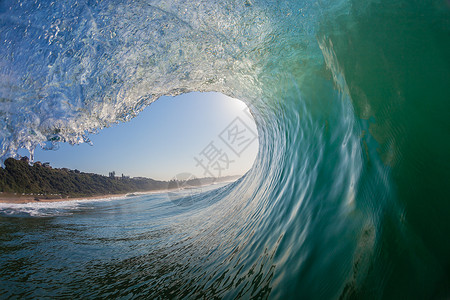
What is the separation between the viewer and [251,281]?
6.38ft

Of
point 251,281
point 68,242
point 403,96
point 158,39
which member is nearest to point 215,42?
point 158,39

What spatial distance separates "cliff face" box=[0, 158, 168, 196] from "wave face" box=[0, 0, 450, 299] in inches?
1890

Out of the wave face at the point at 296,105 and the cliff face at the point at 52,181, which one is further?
the cliff face at the point at 52,181

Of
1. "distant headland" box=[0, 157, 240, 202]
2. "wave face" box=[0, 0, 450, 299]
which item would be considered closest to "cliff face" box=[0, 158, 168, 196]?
"distant headland" box=[0, 157, 240, 202]

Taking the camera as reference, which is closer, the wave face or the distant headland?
the wave face

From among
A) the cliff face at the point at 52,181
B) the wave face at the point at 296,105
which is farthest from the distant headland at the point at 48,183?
the wave face at the point at 296,105

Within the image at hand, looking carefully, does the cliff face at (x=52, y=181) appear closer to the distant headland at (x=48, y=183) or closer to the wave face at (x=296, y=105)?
the distant headland at (x=48, y=183)

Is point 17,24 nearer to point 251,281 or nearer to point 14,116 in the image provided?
point 14,116

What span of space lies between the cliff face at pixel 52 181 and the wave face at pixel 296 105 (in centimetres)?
4801

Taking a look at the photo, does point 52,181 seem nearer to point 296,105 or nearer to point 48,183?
point 48,183

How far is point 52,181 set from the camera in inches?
2101

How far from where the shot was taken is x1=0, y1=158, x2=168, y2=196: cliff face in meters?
44.3

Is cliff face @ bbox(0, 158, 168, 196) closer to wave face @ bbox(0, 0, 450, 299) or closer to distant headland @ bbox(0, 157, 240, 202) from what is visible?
distant headland @ bbox(0, 157, 240, 202)

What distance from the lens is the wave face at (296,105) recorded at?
1.48m
